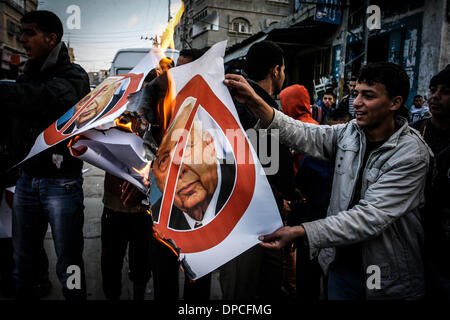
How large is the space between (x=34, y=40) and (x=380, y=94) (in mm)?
2142

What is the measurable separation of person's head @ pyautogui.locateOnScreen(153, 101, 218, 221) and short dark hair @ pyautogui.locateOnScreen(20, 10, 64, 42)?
4.52 ft

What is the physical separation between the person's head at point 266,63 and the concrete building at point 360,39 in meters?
2.75

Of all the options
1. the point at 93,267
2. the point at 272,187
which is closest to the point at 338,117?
the point at 272,187

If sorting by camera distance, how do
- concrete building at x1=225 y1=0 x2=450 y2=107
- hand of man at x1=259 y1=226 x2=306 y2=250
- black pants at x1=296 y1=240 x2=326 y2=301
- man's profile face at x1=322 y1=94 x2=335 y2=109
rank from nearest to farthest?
hand of man at x1=259 y1=226 x2=306 y2=250 → black pants at x1=296 y1=240 x2=326 y2=301 → man's profile face at x1=322 y1=94 x2=335 y2=109 → concrete building at x1=225 y1=0 x2=450 y2=107

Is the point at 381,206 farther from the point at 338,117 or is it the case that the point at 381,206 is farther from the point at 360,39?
the point at 360,39

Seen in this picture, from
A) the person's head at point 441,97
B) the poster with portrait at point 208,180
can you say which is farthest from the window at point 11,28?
the person's head at point 441,97

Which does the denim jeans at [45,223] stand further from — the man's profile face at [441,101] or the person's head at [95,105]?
the man's profile face at [441,101]

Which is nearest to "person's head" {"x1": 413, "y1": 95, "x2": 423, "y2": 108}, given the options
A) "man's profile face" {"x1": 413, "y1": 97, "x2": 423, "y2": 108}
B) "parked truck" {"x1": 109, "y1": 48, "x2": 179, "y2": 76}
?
"man's profile face" {"x1": 413, "y1": 97, "x2": 423, "y2": 108}

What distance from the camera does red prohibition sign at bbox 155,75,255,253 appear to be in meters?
1.30

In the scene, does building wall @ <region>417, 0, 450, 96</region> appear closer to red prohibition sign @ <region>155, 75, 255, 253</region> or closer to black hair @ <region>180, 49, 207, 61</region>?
black hair @ <region>180, 49, 207, 61</region>

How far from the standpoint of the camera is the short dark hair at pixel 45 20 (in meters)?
2.08

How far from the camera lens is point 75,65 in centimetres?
222

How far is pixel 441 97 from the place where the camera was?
2062 millimetres
